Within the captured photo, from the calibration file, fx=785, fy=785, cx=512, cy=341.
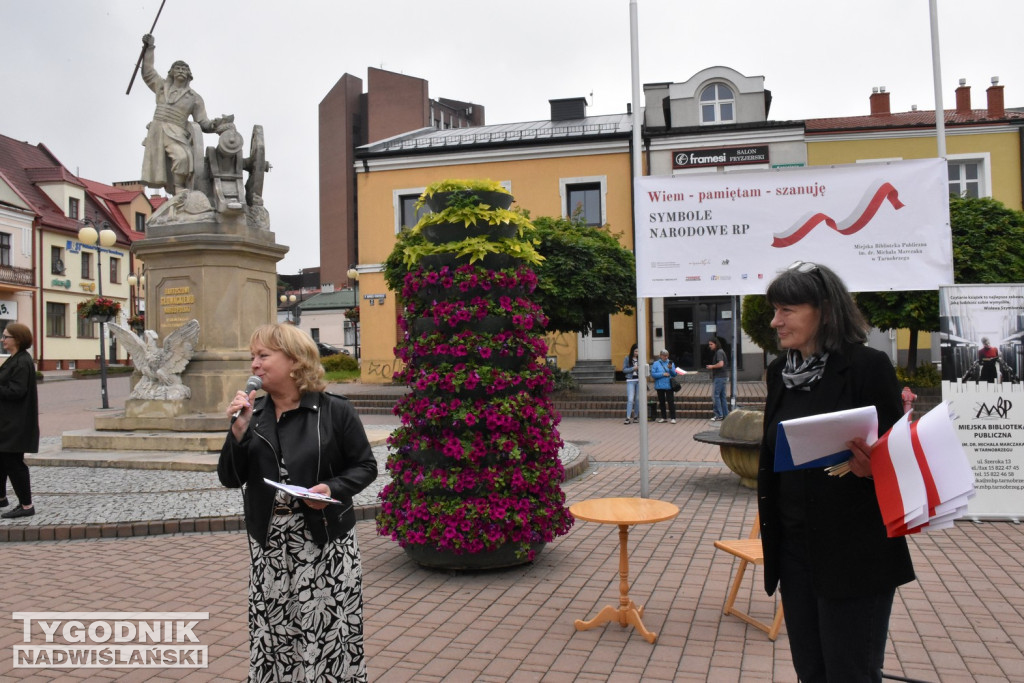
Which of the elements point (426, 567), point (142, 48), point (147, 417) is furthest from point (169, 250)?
point (426, 567)

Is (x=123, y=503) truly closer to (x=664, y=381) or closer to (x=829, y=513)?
(x=829, y=513)

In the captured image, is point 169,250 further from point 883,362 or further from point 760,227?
point 883,362

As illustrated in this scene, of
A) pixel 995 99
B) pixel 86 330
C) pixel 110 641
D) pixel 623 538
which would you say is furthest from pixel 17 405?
pixel 86 330

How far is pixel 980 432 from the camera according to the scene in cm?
714

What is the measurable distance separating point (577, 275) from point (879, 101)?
1704 cm

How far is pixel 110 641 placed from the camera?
4.51m

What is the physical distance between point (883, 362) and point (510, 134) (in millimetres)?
28434

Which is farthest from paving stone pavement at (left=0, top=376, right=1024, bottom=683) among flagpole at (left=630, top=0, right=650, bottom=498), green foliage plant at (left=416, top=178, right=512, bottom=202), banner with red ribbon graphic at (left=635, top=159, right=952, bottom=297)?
green foliage plant at (left=416, top=178, right=512, bottom=202)

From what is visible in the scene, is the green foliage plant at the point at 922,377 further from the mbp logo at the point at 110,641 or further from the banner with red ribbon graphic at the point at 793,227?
the mbp logo at the point at 110,641

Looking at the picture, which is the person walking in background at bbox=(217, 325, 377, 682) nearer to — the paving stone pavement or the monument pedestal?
the paving stone pavement

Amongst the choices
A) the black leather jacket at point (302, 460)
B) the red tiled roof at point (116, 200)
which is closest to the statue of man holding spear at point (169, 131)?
the black leather jacket at point (302, 460)

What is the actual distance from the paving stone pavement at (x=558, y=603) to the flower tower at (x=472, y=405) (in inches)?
14.7

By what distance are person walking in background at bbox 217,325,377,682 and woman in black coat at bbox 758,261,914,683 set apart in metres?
1.64

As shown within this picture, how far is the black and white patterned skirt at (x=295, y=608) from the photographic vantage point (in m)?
3.08
